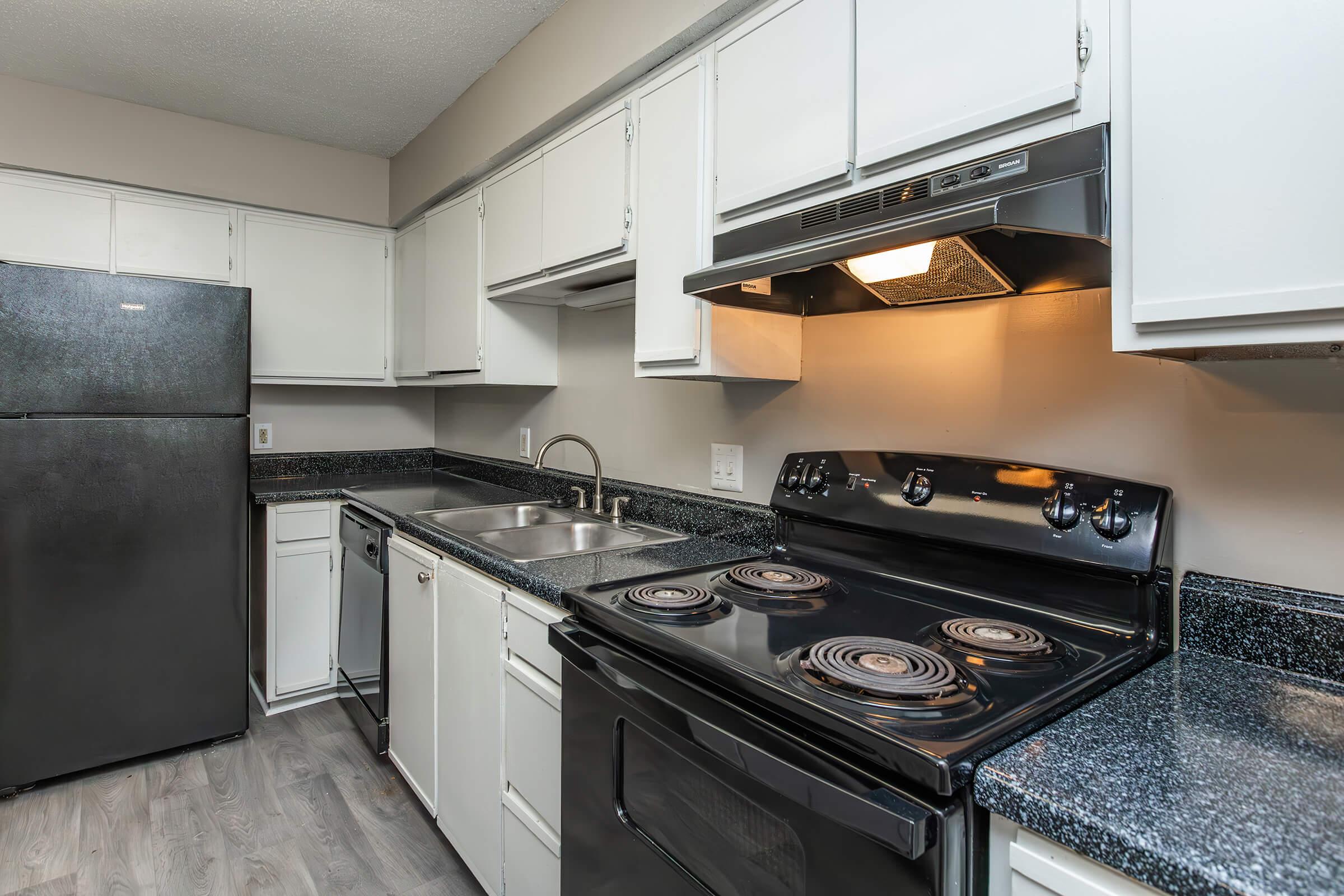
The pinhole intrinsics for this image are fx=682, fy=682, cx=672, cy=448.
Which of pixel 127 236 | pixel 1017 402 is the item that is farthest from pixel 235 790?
pixel 1017 402

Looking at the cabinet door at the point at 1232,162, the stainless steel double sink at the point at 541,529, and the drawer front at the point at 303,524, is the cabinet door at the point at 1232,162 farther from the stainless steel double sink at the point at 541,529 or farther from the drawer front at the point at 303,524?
the drawer front at the point at 303,524

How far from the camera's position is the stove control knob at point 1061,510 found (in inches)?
43.2

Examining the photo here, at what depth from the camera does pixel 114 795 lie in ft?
7.20

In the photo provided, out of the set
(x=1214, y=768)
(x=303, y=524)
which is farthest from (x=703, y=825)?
(x=303, y=524)

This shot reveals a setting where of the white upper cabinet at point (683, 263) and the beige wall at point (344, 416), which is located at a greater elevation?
the white upper cabinet at point (683, 263)

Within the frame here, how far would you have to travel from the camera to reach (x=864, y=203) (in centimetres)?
111

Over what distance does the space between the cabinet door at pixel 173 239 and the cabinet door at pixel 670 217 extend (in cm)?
222

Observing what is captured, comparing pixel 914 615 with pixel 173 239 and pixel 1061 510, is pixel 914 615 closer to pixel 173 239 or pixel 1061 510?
pixel 1061 510

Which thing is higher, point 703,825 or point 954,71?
point 954,71

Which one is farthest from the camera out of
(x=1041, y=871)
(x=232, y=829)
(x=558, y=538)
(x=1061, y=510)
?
(x=558, y=538)

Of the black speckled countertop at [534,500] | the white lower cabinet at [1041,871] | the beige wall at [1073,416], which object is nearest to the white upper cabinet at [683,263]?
the beige wall at [1073,416]

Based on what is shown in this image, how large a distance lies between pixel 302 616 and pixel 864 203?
271 centimetres

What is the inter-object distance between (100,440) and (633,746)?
7.15ft

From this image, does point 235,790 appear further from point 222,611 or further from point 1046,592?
point 1046,592
